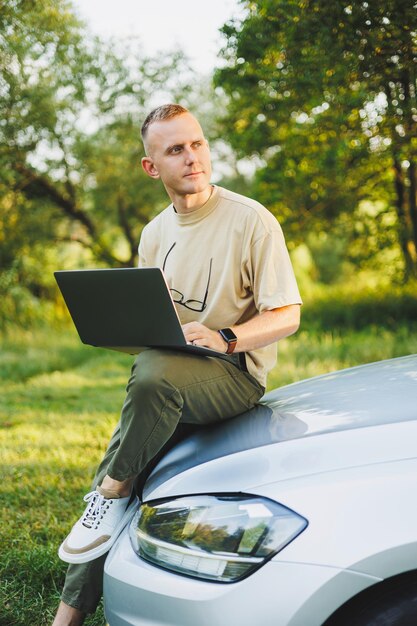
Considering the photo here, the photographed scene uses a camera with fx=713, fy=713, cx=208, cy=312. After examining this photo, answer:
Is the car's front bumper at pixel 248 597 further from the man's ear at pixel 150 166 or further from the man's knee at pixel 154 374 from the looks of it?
the man's ear at pixel 150 166

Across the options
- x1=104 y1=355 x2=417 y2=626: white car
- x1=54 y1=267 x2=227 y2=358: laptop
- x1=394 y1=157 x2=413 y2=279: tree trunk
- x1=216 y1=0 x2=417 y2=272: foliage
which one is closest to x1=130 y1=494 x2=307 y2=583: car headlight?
x1=104 y1=355 x2=417 y2=626: white car

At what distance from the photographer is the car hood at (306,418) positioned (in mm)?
2135

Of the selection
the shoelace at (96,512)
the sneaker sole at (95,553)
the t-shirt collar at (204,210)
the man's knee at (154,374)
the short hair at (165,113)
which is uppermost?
the short hair at (165,113)

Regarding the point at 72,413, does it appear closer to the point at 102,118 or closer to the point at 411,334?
the point at 411,334

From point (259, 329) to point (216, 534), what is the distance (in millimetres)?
1027

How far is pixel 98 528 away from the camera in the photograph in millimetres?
2635

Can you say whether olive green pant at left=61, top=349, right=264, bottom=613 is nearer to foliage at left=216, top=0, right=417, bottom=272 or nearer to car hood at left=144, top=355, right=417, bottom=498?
car hood at left=144, top=355, right=417, bottom=498

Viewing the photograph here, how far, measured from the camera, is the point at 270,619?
177 centimetres

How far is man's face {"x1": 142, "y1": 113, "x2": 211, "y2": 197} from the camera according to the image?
3088mm

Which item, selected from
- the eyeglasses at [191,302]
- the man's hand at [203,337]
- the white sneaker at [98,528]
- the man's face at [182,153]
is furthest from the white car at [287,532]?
the man's face at [182,153]

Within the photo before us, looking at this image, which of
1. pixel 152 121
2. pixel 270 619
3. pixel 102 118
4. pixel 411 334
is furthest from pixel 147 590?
pixel 102 118

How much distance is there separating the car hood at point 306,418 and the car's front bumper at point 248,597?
0.28 meters

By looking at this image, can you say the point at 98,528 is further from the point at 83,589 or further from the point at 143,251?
the point at 143,251

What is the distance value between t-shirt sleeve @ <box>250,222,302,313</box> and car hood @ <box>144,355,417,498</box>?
0.38 m
